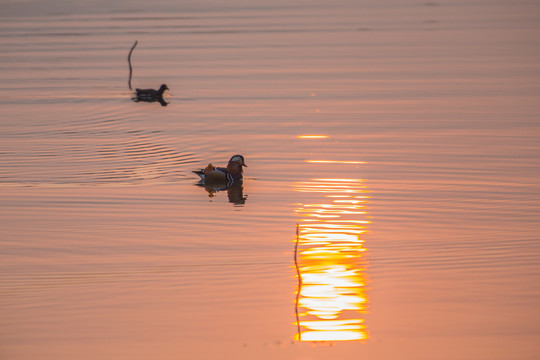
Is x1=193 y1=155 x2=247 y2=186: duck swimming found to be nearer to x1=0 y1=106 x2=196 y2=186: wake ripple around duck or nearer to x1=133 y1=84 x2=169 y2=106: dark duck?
x1=0 y1=106 x2=196 y2=186: wake ripple around duck

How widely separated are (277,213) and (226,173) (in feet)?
10.2

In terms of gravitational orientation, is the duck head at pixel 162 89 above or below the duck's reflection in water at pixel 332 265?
above

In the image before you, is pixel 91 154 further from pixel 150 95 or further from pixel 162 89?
pixel 162 89

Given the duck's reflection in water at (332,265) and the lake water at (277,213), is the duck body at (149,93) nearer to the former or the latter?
the lake water at (277,213)

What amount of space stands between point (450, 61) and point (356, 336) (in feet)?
105

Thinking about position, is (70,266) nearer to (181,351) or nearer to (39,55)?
(181,351)

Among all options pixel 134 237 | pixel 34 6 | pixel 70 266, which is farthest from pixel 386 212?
pixel 34 6

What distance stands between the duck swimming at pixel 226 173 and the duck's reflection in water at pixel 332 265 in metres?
1.41

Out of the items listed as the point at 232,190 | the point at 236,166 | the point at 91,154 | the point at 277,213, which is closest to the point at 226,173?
the point at 236,166

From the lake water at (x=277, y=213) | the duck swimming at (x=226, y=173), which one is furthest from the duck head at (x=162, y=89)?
the duck swimming at (x=226, y=173)

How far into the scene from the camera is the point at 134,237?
1512 cm

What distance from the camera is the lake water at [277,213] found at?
35.5ft

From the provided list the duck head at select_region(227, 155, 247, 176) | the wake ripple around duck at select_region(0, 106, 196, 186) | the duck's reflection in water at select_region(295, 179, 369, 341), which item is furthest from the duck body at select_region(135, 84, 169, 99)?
the duck's reflection in water at select_region(295, 179, 369, 341)

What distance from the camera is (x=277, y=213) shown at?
1659 centimetres
